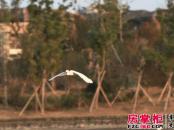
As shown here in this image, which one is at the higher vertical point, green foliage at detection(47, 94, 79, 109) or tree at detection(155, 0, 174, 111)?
tree at detection(155, 0, 174, 111)

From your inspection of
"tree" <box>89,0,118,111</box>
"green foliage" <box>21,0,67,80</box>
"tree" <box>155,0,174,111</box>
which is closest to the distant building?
"green foliage" <box>21,0,67,80</box>

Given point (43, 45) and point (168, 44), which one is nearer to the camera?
point (43, 45)

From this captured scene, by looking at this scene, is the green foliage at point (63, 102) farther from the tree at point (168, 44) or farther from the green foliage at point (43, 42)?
the tree at point (168, 44)

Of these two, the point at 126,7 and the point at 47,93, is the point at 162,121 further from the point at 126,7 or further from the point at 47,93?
the point at 126,7

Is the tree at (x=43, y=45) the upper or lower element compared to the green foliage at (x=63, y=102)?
upper

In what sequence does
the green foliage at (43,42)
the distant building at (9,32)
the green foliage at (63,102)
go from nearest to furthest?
the green foliage at (43,42), the green foliage at (63,102), the distant building at (9,32)

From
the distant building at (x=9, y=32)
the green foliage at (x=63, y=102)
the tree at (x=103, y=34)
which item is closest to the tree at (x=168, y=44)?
the tree at (x=103, y=34)

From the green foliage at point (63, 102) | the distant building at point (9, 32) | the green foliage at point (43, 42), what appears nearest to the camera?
the green foliage at point (43, 42)

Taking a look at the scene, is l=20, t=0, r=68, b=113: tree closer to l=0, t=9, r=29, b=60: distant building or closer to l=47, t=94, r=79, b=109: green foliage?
l=47, t=94, r=79, b=109: green foliage

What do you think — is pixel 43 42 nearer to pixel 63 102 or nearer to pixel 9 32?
pixel 63 102

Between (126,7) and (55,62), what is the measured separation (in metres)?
8.19

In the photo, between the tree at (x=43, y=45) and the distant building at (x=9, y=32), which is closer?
the tree at (x=43, y=45)

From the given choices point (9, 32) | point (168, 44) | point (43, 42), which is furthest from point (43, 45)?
point (168, 44)

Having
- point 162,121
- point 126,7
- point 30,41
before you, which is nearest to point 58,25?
point 30,41
